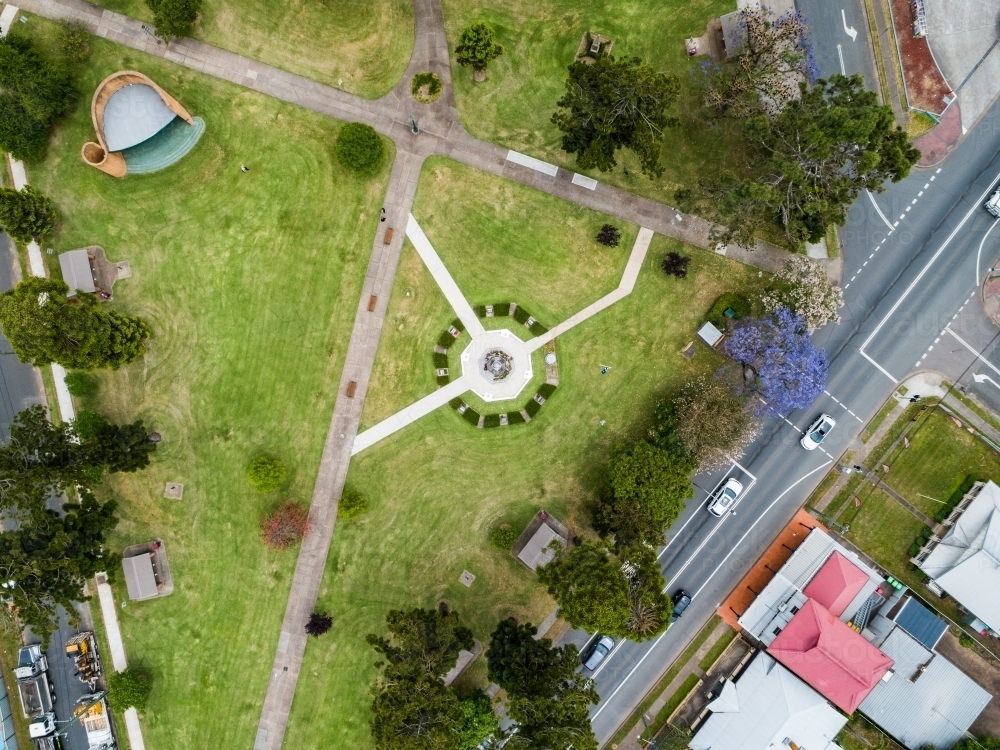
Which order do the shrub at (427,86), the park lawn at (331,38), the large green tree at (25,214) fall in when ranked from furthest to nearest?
the park lawn at (331,38), the shrub at (427,86), the large green tree at (25,214)

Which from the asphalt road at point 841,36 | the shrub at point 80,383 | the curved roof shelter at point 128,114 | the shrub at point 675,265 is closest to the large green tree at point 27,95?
the curved roof shelter at point 128,114

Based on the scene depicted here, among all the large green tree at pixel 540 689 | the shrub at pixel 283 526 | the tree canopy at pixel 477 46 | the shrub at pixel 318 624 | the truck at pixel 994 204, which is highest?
the truck at pixel 994 204

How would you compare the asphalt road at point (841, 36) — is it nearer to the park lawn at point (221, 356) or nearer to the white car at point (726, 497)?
the white car at point (726, 497)

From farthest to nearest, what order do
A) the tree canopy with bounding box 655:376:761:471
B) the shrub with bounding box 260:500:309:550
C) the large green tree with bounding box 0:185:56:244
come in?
the shrub with bounding box 260:500:309:550 → the large green tree with bounding box 0:185:56:244 → the tree canopy with bounding box 655:376:761:471

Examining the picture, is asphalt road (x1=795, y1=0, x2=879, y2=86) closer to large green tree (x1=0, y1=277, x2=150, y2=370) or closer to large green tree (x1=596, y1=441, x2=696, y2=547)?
large green tree (x1=596, y1=441, x2=696, y2=547)

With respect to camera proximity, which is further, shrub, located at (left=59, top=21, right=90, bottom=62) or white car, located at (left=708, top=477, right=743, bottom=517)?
white car, located at (left=708, top=477, right=743, bottom=517)

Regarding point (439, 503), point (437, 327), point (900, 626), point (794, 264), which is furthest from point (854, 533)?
point (437, 327)

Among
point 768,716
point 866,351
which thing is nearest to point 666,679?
point 768,716

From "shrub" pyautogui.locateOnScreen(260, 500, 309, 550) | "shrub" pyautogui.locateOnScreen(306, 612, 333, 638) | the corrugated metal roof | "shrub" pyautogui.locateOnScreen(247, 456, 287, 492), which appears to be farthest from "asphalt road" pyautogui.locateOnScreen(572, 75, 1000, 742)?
"shrub" pyautogui.locateOnScreen(247, 456, 287, 492)
